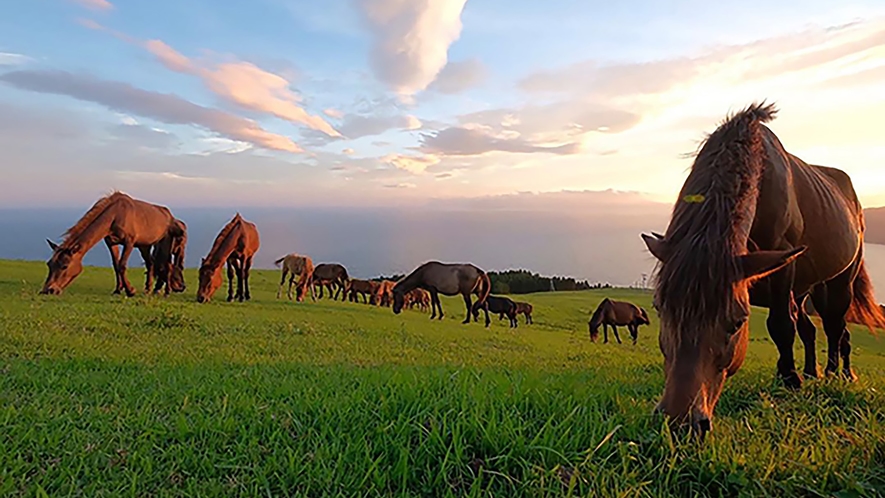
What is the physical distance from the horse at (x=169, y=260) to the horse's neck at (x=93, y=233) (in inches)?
88.3

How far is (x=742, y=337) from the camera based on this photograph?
3.20m

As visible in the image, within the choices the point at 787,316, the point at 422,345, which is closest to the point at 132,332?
the point at 422,345

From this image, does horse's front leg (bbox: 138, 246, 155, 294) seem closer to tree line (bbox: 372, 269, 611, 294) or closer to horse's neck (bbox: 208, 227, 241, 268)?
horse's neck (bbox: 208, 227, 241, 268)

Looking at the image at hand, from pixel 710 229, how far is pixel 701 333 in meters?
0.70

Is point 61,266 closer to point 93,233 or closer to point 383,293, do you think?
point 93,233

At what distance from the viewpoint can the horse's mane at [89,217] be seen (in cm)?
1249

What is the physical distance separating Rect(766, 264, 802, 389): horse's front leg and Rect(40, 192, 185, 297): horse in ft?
44.0

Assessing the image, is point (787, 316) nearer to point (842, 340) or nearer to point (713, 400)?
point (713, 400)

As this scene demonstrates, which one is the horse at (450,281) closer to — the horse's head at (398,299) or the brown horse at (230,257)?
the horse's head at (398,299)

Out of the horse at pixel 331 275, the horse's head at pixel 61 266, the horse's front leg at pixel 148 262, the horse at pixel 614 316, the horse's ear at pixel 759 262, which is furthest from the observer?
the horse at pixel 331 275

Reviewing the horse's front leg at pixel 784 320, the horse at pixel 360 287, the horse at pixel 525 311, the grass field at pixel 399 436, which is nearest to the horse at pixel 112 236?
the grass field at pixel 399 436

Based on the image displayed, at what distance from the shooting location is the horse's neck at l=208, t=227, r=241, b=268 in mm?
14836

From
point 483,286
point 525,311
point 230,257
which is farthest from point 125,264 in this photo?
point 525,311

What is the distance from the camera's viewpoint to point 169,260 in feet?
51.6
